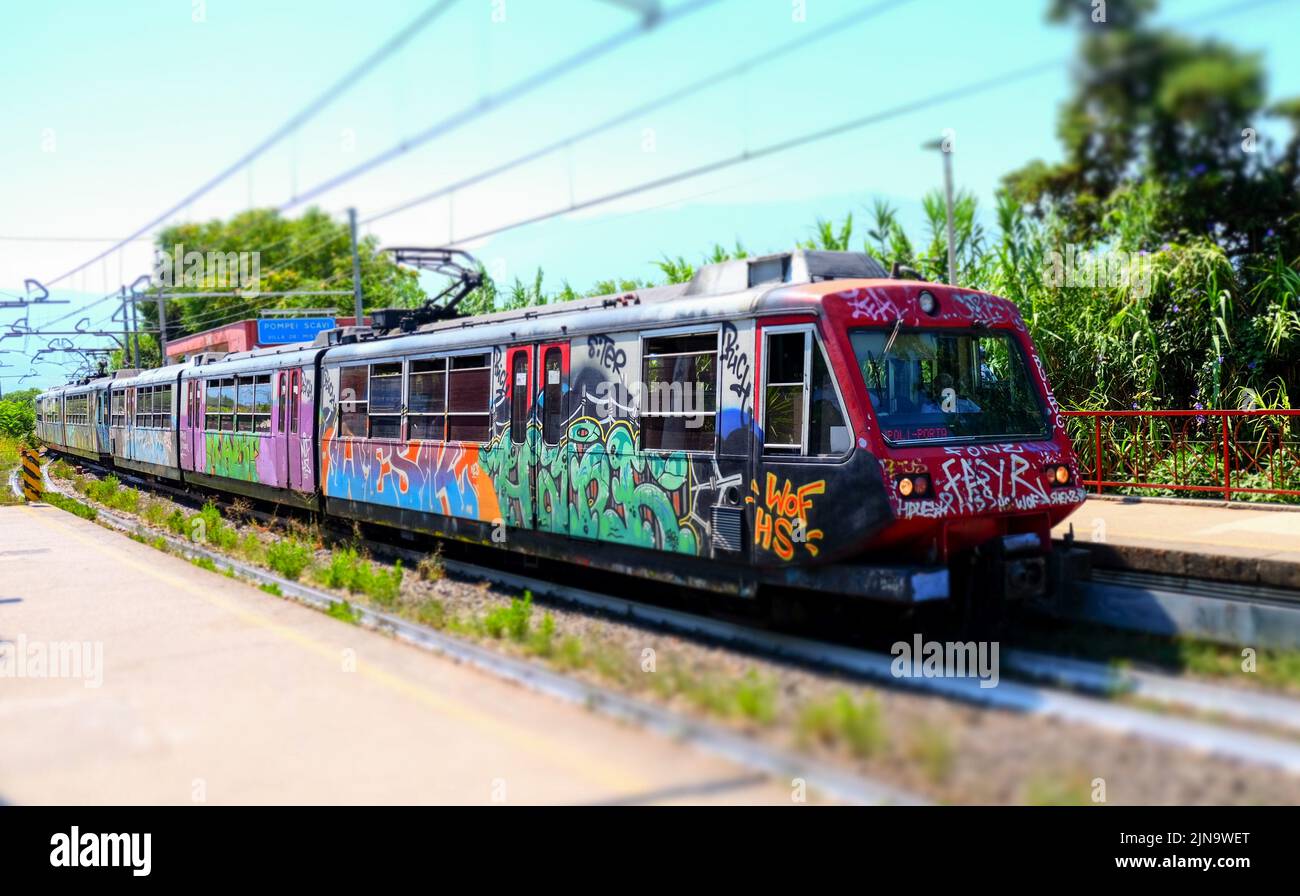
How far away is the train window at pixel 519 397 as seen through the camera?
11297mm

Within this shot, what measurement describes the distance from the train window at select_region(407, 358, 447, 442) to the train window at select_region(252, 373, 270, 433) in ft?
18.4

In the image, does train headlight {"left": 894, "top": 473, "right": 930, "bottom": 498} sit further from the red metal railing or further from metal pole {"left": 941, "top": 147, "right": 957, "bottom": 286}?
metal pole {"left": 941, "top": 147, "right": 957, "bottom": 286}

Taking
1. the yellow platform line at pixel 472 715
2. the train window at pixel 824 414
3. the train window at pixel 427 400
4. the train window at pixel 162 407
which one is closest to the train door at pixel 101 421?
the train window at pixel 162 407

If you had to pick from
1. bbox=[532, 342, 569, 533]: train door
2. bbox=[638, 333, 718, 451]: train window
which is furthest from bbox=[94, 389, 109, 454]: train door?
bbox=[638, 333, 718, 451]: train window

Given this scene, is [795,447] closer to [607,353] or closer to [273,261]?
[607,353]

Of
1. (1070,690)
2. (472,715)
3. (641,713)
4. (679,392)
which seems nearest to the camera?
(641,713)

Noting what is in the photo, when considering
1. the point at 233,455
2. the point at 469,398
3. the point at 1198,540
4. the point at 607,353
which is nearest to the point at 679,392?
the point at 607,353

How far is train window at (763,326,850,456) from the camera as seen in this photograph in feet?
26.8

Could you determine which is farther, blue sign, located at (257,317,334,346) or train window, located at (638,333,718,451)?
blue sign, located at (257,317,334,346)

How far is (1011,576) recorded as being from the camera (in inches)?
327

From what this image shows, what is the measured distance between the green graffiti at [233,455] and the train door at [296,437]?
1.80 meters

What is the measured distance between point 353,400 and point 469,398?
3.38 m

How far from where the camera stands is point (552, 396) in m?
10.9
